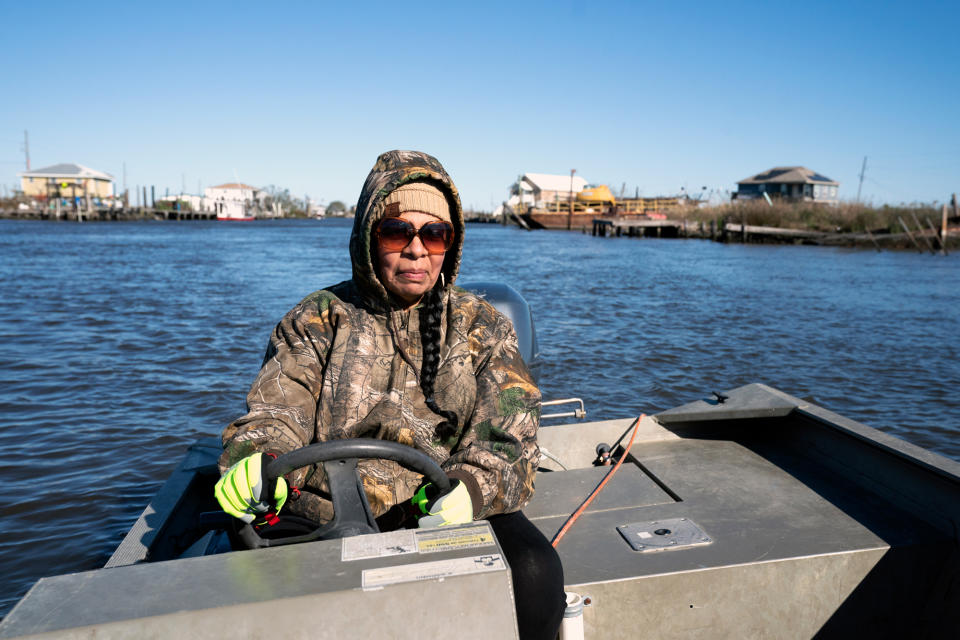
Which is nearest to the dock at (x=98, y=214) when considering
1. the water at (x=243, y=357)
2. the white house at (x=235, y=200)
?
the white house at (x=235, y=200)

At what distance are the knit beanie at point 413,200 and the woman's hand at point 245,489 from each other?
97 centimetres

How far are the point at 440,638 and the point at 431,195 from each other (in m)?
1.55

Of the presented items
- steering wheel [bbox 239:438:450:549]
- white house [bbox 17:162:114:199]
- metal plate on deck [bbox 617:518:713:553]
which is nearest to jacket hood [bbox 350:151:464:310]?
steering wheel [bbox 239:438:450:549]

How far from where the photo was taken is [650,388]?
8492 millimetres

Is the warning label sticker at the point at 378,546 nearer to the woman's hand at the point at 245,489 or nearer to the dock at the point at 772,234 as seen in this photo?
the woman's hand at the point at 245,489

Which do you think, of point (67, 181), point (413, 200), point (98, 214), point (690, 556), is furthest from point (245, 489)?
point (67, 181)

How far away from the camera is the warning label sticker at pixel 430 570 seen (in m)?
1.28

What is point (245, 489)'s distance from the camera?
182 centimetres

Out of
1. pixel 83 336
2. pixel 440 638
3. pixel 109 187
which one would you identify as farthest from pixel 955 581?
pixel 109 187

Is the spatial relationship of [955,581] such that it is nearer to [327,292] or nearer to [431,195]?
[431,195]

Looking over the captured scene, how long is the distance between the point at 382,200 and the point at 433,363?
1.97 ft

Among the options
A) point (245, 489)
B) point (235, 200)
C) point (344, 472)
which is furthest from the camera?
point (235, 200)

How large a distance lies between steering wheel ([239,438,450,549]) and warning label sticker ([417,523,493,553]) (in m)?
0.41

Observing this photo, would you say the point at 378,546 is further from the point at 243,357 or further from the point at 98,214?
the point at 98,214
